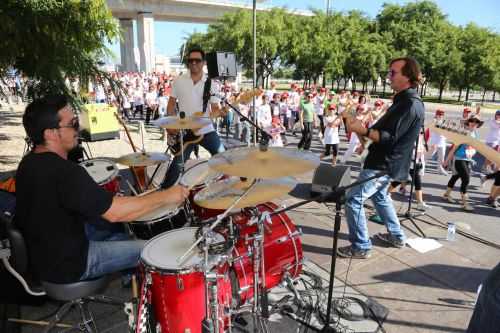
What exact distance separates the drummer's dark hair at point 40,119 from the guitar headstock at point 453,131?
2773mm

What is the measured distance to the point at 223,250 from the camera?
7.27ft

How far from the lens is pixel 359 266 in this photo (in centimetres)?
381

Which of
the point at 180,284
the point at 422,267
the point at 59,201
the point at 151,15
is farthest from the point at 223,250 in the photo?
the point at 151,15

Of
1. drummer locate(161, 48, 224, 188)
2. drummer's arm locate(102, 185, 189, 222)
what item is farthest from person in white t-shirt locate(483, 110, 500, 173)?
drummer's arm locate(102, 185, 189, 222)

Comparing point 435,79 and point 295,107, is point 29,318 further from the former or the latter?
point 435,79

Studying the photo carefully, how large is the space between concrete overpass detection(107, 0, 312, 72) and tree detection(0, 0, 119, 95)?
1650 inches

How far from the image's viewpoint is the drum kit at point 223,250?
83.0 inches

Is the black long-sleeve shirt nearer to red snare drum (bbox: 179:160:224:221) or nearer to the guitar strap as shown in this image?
red snare drum (bbox: 179:160:224:221)

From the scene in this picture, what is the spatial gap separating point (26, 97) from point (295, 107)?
34.0 feet

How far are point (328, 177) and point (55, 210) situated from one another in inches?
163

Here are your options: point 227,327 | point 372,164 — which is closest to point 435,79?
point 372,164

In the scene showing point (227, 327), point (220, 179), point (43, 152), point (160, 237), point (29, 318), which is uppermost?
point (43, 152)

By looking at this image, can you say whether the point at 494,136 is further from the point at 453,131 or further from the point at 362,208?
the point at 453,131

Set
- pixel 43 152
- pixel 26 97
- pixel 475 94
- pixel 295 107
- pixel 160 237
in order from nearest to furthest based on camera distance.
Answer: pixel 43 152, pixel 160 237, pixel 26 97, pixel 295 107, pixel 475 94
